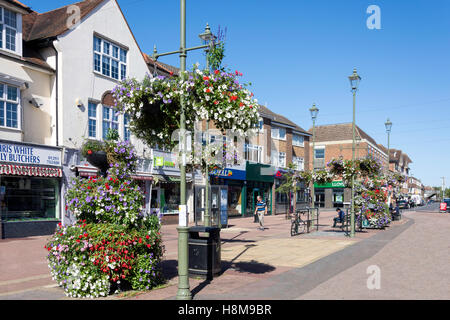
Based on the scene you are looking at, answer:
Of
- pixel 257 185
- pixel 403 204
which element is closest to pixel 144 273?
pixel 257 185

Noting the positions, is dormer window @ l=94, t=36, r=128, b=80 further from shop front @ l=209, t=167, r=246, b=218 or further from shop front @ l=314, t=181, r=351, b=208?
shop front @ l=314, t=181, r=351, b=208

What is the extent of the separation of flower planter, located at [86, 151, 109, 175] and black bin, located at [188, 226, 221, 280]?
90.6 inches

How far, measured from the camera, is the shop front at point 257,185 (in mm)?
32756

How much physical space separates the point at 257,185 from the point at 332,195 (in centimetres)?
2340

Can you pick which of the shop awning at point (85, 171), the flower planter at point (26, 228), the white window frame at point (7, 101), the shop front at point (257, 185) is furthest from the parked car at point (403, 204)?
the white window frame at point (7, 101)

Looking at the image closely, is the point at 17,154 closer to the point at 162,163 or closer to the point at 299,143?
the point at 162,163

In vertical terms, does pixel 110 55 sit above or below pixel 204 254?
above

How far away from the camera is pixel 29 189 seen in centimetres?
1659

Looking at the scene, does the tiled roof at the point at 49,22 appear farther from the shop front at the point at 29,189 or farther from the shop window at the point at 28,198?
the shop window at the point at 28,198

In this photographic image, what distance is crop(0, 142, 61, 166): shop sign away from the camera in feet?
49.9

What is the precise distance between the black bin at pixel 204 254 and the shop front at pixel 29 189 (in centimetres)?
1038

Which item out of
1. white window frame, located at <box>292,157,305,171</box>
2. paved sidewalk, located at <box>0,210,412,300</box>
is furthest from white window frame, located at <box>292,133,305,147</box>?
paved sidewalk, located at <box>0,210,412,300</box>
